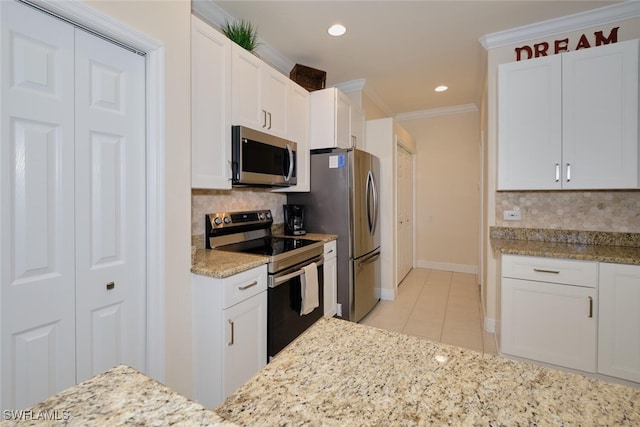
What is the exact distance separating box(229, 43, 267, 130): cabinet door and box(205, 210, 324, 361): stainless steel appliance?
772mm

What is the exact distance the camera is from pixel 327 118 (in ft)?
9.80

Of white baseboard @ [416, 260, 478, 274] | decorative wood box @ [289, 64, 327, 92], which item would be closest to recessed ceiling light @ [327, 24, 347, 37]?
decorative wood box @ [289, 64, 327, 92]

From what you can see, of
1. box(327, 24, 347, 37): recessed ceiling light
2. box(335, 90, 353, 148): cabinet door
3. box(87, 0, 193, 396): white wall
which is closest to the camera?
box(87, 0, 193, 396): white wall

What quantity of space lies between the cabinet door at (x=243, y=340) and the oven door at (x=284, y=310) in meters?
0.05

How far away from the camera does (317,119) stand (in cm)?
304

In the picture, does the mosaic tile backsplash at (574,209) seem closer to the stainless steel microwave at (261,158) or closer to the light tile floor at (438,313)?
the light tile floor at (438,313)

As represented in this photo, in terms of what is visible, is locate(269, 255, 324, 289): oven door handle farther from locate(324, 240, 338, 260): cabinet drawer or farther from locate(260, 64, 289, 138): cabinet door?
locate(260, 64, 289, 138): cabinet door

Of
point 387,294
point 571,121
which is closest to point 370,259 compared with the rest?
point 387,294

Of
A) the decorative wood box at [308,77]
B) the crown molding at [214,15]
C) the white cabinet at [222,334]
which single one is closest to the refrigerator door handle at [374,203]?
the decorative wood box at [308,77]

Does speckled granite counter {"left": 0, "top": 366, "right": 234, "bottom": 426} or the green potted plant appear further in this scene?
the green potted plant

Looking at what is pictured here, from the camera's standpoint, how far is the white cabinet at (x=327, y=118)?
2.96m

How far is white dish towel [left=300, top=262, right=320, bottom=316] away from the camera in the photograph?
2229mm

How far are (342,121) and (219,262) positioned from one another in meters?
2.03

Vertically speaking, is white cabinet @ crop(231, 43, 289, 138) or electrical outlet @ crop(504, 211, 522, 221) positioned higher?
white cabinet @ crop(231, 43, 289, 138)
